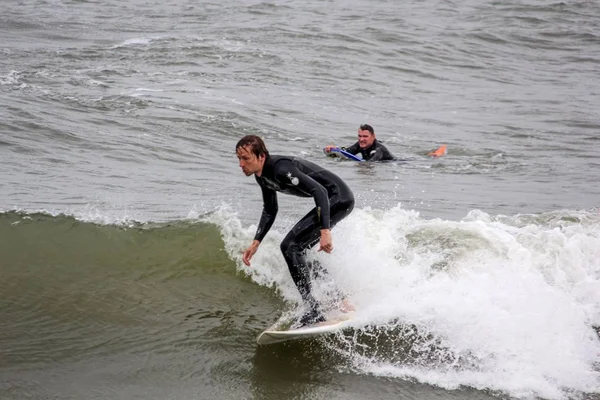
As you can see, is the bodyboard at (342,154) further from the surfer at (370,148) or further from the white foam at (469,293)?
the white foam at (469,293)

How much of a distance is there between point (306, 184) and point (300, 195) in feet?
0.95

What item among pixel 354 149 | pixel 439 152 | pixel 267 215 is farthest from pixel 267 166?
pixel 439 152

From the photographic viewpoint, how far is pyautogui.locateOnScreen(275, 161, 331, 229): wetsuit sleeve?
6290 mm

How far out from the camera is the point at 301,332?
6.25 metres

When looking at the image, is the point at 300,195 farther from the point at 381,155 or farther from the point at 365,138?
the point at 365,138

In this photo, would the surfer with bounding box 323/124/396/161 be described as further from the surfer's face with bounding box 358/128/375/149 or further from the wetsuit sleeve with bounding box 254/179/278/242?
the wetsuit sleeve with bounding box 254/179/278/242

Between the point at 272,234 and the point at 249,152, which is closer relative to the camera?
the point at 249,152

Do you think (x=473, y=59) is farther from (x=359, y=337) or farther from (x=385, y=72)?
(x=359, y=337)

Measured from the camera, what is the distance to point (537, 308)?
260 inches

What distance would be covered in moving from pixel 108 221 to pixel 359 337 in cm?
361

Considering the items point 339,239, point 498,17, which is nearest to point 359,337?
point 339,239

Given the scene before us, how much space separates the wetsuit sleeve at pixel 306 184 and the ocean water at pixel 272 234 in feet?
2.99

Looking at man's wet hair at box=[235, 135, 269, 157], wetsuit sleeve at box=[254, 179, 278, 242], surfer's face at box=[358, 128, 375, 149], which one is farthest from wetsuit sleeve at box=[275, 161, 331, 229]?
surfer's face at box=[358, 128, 375, 149]

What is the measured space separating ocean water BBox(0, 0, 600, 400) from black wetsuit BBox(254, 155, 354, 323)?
0.44 metres
